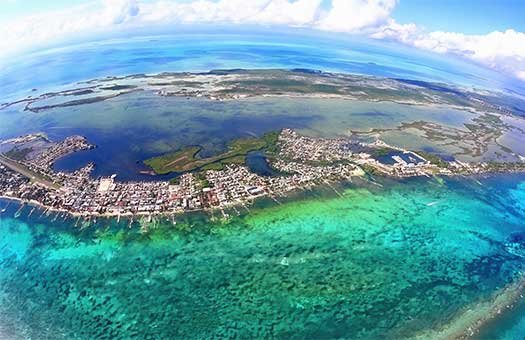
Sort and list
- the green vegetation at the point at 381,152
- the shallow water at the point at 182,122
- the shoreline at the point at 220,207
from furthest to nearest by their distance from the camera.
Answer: the green vegetation at the point at 381,152, the shallow water at the point at 182,122, the shoreline at the point at 220,207

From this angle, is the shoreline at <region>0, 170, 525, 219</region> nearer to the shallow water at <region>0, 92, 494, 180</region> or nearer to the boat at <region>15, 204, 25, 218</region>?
the boat at <region>15, 204, 25, 218</region>

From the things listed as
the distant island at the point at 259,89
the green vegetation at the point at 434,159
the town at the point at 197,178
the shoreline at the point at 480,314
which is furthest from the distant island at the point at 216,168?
the shoreline at the point at 480,314

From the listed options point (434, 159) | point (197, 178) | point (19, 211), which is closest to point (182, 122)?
point (197, 178)

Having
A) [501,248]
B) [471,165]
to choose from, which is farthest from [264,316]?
[471,165]

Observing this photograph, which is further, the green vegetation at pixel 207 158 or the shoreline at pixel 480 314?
the green vegetation at pixel 207 158

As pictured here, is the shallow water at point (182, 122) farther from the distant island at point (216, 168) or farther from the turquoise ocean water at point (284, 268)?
the turquoise ocean water at point (284, 268)

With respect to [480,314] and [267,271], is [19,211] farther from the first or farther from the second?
[480,314]
